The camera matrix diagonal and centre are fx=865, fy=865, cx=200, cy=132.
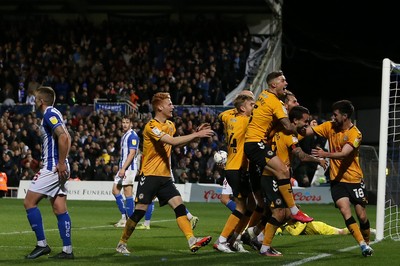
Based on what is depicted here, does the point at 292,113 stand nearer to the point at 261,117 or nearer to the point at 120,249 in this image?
the point at 261,117

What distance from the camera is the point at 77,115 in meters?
33.7

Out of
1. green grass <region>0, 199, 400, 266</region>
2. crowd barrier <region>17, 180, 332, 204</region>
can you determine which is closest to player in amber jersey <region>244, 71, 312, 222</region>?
green grass <region>0, 199, 400, 266</region>

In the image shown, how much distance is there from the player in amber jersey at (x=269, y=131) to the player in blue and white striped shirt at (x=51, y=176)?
2.53 m

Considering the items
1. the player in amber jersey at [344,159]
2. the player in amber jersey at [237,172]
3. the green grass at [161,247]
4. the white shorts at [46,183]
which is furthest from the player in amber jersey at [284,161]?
the white shorts at [46,183]

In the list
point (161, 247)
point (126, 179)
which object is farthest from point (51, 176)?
point (126, 179)

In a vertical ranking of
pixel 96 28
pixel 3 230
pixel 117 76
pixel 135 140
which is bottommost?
pixel 3 230

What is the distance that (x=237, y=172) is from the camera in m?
12.6

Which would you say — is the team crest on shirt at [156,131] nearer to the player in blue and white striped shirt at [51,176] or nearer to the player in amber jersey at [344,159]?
the player in blue and white striped shirt at [51,176]

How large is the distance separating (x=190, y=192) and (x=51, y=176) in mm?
18766

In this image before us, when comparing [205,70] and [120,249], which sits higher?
[205,70]

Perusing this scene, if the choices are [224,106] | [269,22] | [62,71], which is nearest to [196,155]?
[224,106]

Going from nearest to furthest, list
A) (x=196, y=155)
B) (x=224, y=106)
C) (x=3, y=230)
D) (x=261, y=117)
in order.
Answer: (x=261, y=117)
(x=3, y=230)
(x=196, y=155)
(x=224, y=106)

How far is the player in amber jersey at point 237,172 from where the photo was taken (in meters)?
12.3

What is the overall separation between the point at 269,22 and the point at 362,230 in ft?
92.0
